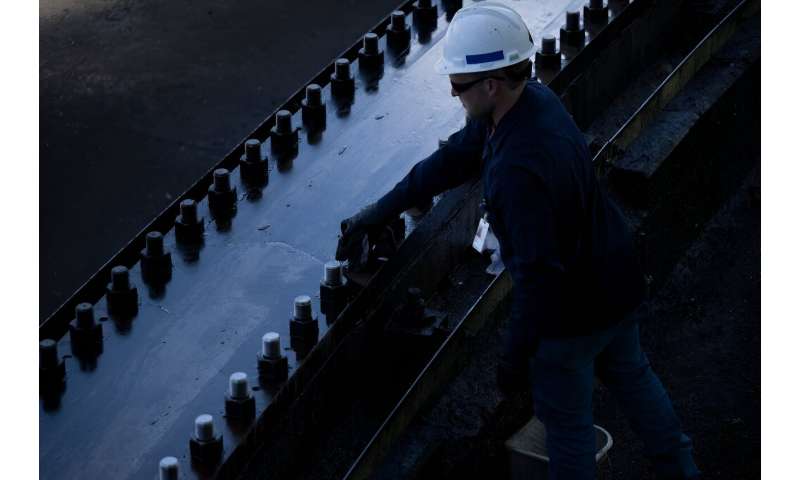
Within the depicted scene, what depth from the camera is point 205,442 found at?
427 centimetres

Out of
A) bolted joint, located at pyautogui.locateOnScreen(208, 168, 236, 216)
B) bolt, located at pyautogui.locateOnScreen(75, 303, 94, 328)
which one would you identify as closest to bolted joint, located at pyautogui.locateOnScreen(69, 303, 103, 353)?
bolt, located at pyautogui.locateOnScreen(75, 303, 94, 328)

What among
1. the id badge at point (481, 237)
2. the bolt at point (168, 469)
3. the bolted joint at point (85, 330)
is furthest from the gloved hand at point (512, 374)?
the bolted joint at point (85, 330)

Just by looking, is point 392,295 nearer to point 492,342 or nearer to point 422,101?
point 492,342

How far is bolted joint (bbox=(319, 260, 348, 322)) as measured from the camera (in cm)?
483

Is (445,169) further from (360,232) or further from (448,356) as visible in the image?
(448,356)

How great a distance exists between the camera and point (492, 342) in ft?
16.3

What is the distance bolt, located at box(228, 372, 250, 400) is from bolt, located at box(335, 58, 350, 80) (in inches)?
87.3

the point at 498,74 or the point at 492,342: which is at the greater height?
the point at 498,74

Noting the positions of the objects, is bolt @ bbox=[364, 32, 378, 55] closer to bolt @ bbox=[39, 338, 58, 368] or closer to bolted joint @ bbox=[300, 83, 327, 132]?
bolted joint @ bbox=[300, 83, 327, 132]

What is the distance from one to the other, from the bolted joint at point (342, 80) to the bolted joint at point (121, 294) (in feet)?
5.47

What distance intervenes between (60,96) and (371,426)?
5.05m

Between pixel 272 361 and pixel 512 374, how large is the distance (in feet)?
2.98

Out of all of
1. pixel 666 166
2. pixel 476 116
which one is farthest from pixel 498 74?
pixel 666 166

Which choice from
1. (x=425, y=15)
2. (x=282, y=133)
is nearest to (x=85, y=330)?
(x=282, y=133)
